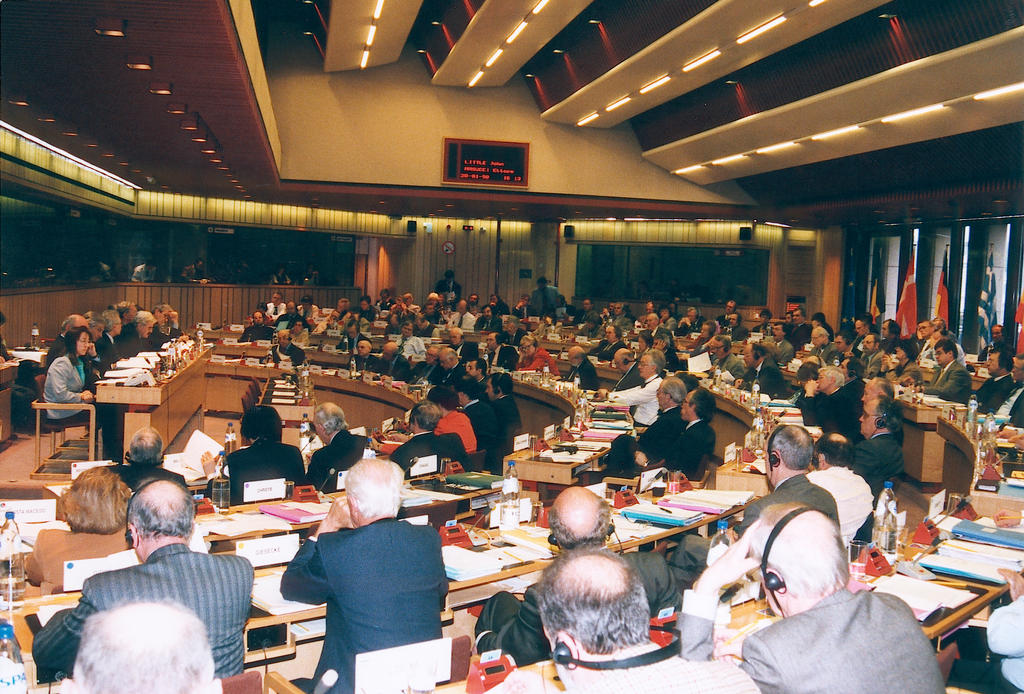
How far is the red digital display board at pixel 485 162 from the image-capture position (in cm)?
1666

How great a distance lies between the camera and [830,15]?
918 cm

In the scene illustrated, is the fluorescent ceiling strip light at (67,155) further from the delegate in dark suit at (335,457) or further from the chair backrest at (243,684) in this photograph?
the chair backrest at (243,684)

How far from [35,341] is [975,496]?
36.1ft

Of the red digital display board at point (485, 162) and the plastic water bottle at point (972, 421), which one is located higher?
the red digital display board at point (485, 162)

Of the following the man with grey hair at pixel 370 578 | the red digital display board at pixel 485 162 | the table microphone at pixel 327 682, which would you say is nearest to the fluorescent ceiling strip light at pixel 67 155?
the red digital display board at pixel 485 162

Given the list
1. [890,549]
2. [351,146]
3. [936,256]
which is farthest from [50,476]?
[936,256]

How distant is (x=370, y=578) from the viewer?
10.6ft

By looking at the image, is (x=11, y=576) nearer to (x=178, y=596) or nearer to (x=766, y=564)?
(x=178, y=596)

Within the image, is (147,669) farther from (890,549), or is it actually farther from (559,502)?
(890,549)

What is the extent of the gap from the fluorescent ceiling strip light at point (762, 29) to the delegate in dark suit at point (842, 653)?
25.7 ft

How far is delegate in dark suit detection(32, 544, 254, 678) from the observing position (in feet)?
9.00

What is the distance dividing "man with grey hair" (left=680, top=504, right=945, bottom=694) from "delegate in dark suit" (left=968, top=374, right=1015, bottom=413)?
7.57 m

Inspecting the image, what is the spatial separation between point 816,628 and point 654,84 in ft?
36.8

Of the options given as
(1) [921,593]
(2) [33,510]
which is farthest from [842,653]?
(2) [33,510]
